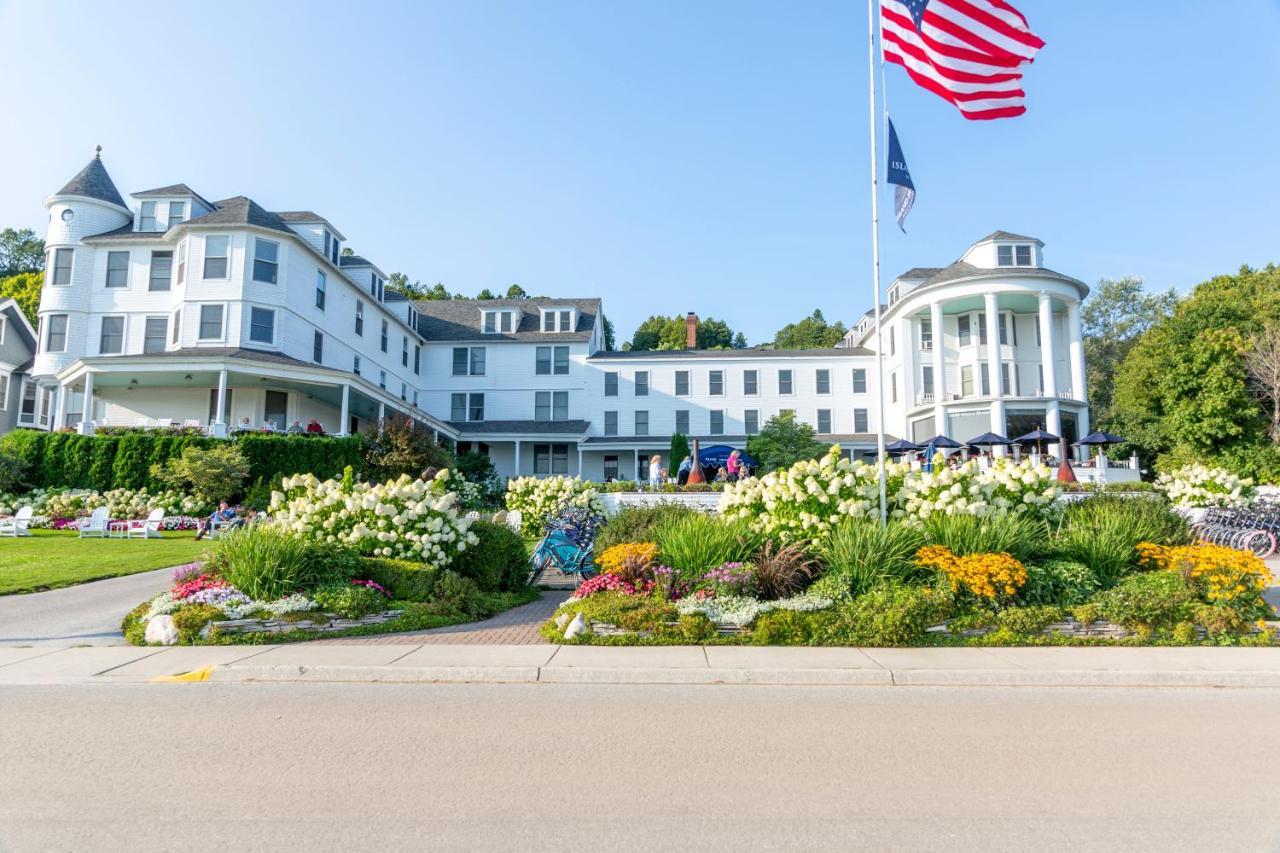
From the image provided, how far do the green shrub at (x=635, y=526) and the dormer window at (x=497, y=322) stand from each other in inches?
1368

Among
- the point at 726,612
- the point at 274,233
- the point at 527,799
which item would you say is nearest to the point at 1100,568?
the point at 726,612

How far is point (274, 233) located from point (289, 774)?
103ft

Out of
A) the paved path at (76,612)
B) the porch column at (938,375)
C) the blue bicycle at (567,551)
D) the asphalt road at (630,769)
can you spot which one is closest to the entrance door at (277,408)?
the paved path at (76,612)

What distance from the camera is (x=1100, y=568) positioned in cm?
1044

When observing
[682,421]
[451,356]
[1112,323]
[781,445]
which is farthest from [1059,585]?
[1112,323]

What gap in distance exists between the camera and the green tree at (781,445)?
35.1 metres

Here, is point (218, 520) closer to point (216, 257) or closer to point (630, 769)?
point (216, 257)

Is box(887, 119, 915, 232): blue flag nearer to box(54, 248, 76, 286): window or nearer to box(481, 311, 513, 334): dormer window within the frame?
box(54, 248, 76, 286): window

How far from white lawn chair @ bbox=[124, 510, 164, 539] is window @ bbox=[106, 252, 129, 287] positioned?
53.1 feet

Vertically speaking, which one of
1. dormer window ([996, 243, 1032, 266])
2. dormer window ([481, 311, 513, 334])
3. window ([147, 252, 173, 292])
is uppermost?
dormer window ([996, 243, 1032, 266])

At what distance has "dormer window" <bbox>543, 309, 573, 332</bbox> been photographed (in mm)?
47281

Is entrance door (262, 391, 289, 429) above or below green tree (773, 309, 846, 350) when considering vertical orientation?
below

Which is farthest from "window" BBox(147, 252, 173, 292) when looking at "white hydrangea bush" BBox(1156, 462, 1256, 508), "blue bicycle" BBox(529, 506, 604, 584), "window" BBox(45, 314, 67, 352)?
"white hydrangea bush" BBox(1156, 462, 1256, 508)

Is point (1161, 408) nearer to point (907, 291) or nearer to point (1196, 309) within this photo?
point (1196, 309)
